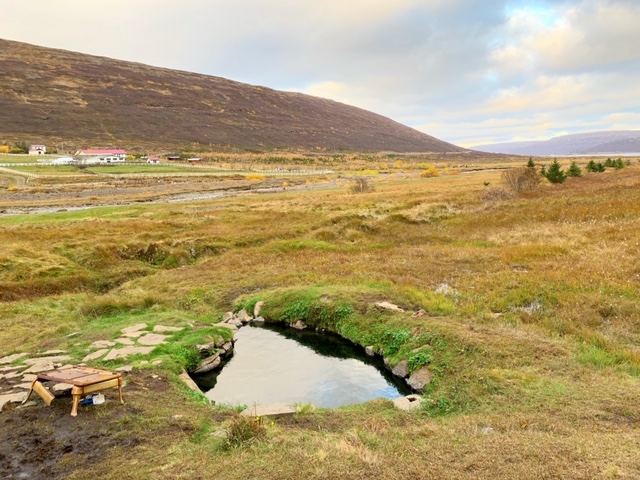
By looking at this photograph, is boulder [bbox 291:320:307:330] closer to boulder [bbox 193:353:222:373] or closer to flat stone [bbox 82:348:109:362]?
boulder [bbox 193:353:222:373]

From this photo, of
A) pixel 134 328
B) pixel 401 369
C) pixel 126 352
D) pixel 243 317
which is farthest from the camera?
pixel 243 317

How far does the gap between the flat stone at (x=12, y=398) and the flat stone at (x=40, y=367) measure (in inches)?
55.3

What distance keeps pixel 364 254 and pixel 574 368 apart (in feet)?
50.9

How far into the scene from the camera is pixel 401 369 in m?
13.3

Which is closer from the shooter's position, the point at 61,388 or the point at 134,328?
the point at 61,388

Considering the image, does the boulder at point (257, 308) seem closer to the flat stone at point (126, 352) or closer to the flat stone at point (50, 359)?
the flat stone at point (126, 352)

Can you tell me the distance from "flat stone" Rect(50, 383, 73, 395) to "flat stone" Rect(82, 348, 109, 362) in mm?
2253

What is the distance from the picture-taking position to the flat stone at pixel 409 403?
1045 cm

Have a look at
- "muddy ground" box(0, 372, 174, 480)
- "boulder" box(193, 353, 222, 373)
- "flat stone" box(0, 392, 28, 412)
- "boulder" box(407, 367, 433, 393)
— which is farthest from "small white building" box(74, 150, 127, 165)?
"boulder" box(407, 367, 433, 393)

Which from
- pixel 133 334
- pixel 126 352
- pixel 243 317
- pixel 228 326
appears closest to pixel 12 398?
pixel 126 352

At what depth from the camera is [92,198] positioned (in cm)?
6144

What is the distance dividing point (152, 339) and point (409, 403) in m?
8.44

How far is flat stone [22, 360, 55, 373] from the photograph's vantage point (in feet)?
39.7

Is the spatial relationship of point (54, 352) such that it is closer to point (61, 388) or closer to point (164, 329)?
point (164, 329)
